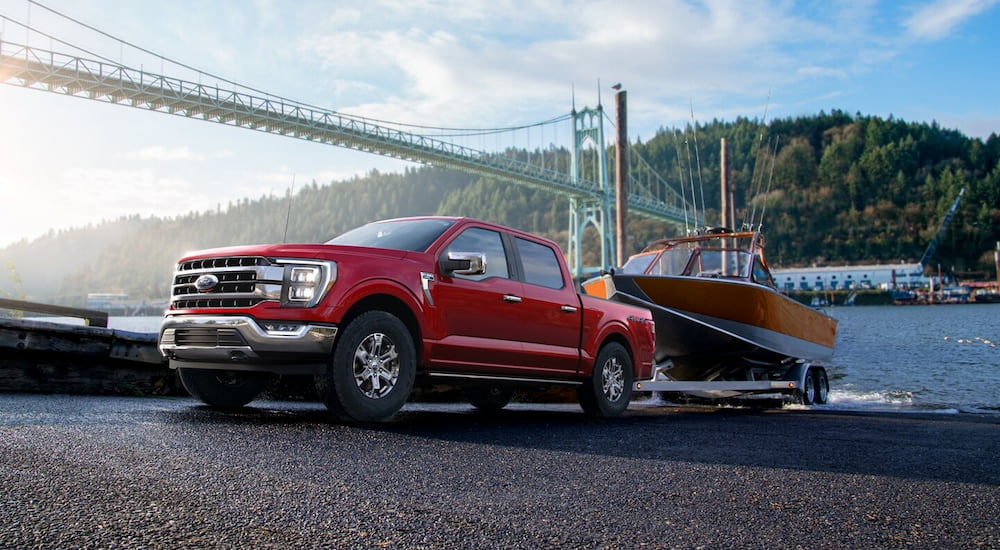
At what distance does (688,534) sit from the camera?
10.1 ft

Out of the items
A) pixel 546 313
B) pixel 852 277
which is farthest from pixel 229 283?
pixel 852 277

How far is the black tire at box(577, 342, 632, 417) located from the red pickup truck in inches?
12.1

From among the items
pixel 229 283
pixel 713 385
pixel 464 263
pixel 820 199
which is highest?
pixel 820 199

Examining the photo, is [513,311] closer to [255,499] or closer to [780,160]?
[255,499]

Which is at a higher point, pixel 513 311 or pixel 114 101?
pixel 114 101

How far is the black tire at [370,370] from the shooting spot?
586 centimetres

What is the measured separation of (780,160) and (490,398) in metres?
160

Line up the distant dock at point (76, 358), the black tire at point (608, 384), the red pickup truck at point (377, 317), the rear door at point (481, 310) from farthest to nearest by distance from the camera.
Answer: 1. the black tire at point (608, 384)
2. the distant dock at point (76, 358)
3. the rear door at point (481, 310)
4. the red pickup truck at point (377, 317)

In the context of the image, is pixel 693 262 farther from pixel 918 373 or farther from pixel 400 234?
pixel 918 373

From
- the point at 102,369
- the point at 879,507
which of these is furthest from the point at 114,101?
the point at 879,507

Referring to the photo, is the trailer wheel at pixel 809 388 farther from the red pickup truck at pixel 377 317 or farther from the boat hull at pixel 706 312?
the red pickup truck at pixel 377 317

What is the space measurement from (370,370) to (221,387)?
1.87m

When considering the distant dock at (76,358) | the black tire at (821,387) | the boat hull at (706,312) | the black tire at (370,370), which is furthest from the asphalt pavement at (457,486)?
the black tire at (821,387)

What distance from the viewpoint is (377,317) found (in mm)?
6113
